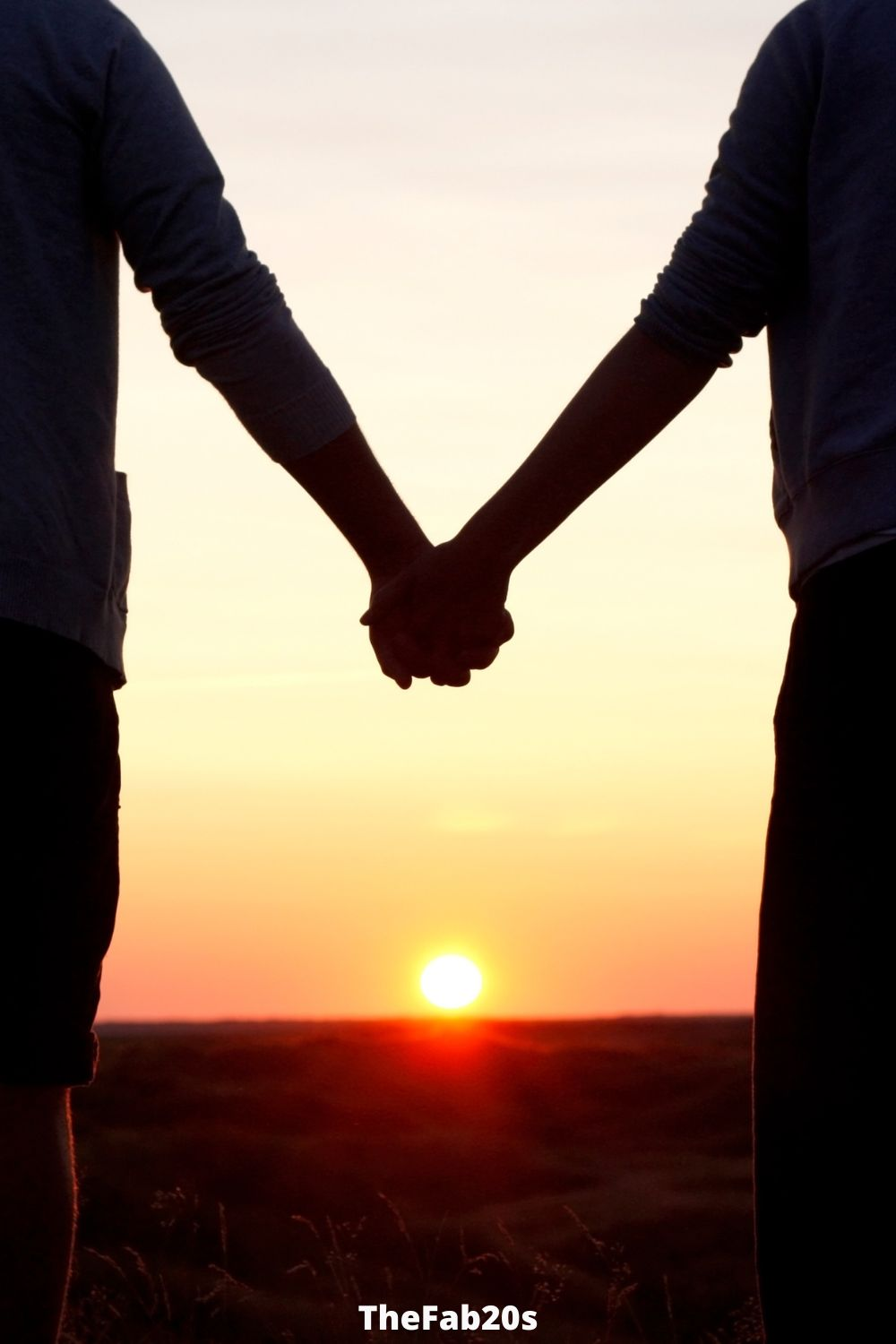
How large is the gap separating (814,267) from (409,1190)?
22.2ft

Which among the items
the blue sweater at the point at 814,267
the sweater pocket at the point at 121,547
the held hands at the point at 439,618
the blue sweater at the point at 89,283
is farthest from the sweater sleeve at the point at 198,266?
the blue sweater at the point at 814,267

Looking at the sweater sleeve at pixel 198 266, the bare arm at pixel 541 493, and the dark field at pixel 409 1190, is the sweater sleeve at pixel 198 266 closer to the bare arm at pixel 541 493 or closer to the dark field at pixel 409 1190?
the bare arm at pixel 541 493

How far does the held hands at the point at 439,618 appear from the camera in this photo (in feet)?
9.95

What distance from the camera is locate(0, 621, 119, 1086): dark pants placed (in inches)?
79.8

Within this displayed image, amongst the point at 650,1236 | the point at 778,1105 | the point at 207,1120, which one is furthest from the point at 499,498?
the point at 207,1120

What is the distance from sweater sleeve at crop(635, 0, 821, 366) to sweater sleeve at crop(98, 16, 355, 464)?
657mm

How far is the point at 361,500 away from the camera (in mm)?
2791

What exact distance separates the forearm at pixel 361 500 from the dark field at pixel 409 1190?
156cm

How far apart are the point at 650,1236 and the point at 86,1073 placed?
217 inches

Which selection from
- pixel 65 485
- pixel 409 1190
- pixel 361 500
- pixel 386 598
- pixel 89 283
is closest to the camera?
pixel 65 485

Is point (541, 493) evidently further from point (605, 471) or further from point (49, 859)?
point (49, 859)

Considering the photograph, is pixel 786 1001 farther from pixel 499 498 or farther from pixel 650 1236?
pixel 650 1236

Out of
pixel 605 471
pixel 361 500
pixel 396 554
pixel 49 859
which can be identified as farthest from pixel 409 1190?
pixel 49 859

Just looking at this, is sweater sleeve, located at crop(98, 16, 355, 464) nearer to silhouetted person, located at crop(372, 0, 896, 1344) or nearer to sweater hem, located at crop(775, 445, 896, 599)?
silhouetted person, located at crop(372, 0, 896, 1344)
